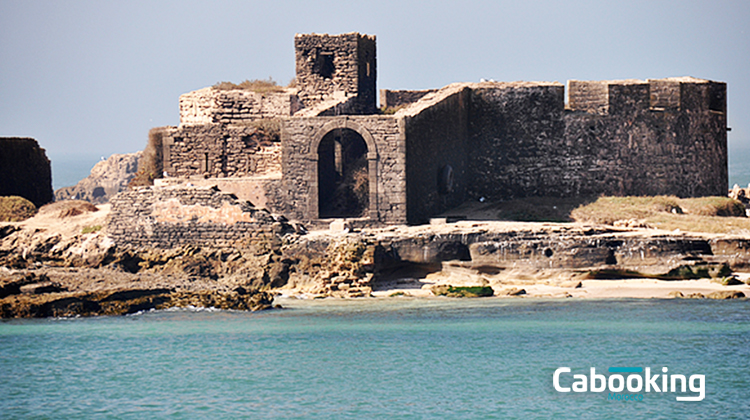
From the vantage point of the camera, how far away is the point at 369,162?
83.8 ft

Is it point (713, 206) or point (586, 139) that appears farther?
point (586, 139)

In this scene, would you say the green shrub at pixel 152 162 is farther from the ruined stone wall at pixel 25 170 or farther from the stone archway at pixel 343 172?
the stone archway at pixel 343 172

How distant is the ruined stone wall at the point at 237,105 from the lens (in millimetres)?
30531

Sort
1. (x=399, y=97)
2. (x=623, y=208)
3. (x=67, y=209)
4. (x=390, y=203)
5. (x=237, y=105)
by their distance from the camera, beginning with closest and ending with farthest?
(x=390, y=203), (x=623, y=208), (x=67, y=209), (x=237, y=105), (x=399, y=97)

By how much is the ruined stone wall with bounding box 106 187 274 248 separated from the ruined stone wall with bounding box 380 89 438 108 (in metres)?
9.24

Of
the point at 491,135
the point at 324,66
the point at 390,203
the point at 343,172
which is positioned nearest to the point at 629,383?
the point at 390,203

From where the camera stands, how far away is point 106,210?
30.4 metres

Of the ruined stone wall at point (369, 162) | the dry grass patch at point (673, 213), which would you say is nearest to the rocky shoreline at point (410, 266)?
the ruined stone wall at point (369, 162)

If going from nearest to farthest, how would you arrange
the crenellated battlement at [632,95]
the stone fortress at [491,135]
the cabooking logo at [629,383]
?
the cabooking logo at [629,383] → the stone fortress at [491,135] → the crenellated battlement at [632,95]

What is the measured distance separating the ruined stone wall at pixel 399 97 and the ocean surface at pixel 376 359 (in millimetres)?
11375

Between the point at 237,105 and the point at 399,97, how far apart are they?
5.49 meters

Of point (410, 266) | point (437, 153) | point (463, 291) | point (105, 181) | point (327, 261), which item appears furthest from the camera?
point (105, 181)

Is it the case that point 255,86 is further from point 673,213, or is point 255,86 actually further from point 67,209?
point 673,213

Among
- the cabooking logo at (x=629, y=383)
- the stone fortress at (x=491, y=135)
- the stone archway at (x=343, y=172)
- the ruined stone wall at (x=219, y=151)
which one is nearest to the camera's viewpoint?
the cabooking logo at (x=629, y=383)
